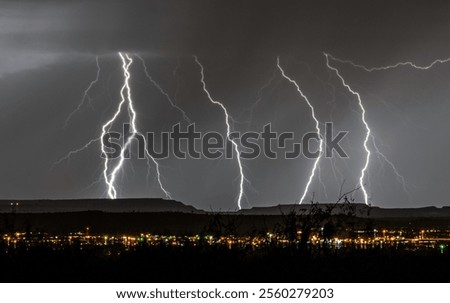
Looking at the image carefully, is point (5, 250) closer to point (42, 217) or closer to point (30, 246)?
→ point (30, 246)

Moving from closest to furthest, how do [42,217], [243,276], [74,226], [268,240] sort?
[243,276], [268,240], [74,226], [42,217]

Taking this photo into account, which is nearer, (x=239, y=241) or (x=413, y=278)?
(x=413, y=278)
